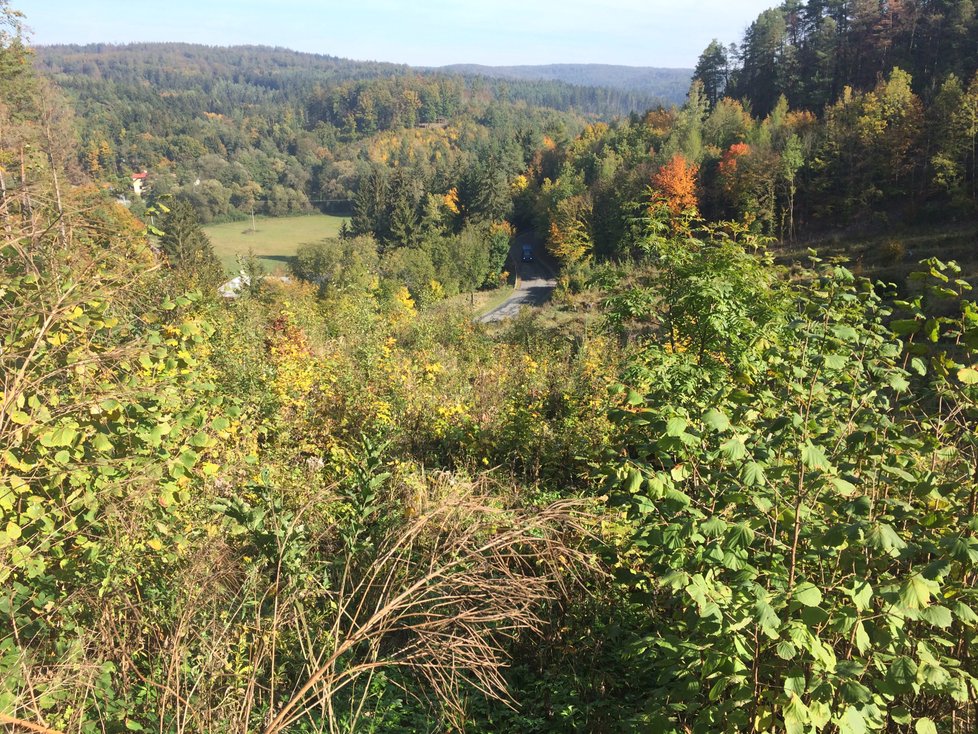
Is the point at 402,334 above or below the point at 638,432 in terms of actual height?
below

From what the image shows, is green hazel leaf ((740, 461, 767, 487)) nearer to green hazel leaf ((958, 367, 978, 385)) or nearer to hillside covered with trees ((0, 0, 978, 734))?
hillside covered with trees ((0, 0, 978, 734))

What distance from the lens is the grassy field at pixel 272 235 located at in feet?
222

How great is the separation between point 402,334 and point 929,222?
3179cm

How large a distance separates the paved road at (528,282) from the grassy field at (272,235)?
75.2 ft

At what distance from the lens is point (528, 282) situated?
50.6 metres

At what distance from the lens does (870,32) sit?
2088 inches

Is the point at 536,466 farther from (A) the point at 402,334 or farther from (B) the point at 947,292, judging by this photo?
(A) the point at 402,334

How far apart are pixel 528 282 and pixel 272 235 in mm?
44944

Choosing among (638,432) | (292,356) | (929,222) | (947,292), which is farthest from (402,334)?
(929,222)

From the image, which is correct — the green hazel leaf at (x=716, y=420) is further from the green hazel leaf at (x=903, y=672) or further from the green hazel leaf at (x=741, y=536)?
the green hazel leaf at (x=903, y=672)

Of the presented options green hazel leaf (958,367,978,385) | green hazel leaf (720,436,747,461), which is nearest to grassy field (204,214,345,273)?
green hazel leaf (720,436,747,461)

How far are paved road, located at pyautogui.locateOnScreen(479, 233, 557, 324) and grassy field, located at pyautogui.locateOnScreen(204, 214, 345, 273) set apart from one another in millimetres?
22936

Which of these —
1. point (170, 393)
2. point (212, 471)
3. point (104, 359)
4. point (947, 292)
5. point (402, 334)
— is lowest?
point (402, 334)

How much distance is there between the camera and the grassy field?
2665 inches
